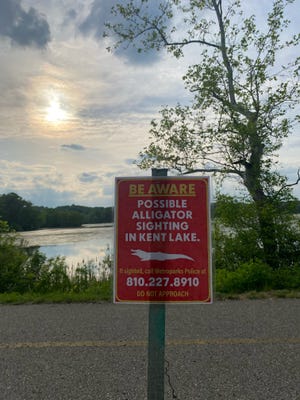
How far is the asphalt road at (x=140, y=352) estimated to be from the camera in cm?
313

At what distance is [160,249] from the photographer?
8.04 feet

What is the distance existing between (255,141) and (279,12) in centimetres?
446

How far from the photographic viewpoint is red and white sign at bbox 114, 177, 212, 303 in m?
2.45

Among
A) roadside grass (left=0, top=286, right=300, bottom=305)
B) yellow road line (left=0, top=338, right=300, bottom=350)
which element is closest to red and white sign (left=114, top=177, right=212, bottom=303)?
yellow road line (left=0, top=338, right=300, bottom=350)

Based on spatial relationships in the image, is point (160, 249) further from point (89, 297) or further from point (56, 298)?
point (56, 298)

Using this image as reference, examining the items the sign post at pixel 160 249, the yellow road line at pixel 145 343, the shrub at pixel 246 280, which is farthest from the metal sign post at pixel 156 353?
the shrub at pixel 246 280

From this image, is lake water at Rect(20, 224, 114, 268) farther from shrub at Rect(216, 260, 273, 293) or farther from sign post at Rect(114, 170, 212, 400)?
shrub at Rect(216, 260, 273, 293)

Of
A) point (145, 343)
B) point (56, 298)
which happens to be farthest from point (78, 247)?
point (145, 343)

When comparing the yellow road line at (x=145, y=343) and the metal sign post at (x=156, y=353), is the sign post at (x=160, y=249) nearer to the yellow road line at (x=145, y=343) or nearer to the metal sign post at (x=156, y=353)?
the metal sign post at (x=156, y=353)

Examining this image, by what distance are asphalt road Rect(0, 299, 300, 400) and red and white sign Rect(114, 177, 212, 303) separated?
1141mm

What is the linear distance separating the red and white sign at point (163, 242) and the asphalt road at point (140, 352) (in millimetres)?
1141

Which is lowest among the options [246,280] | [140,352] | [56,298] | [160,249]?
[140,352]

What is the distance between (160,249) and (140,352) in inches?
74.5

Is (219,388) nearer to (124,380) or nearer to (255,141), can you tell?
(124,380)
